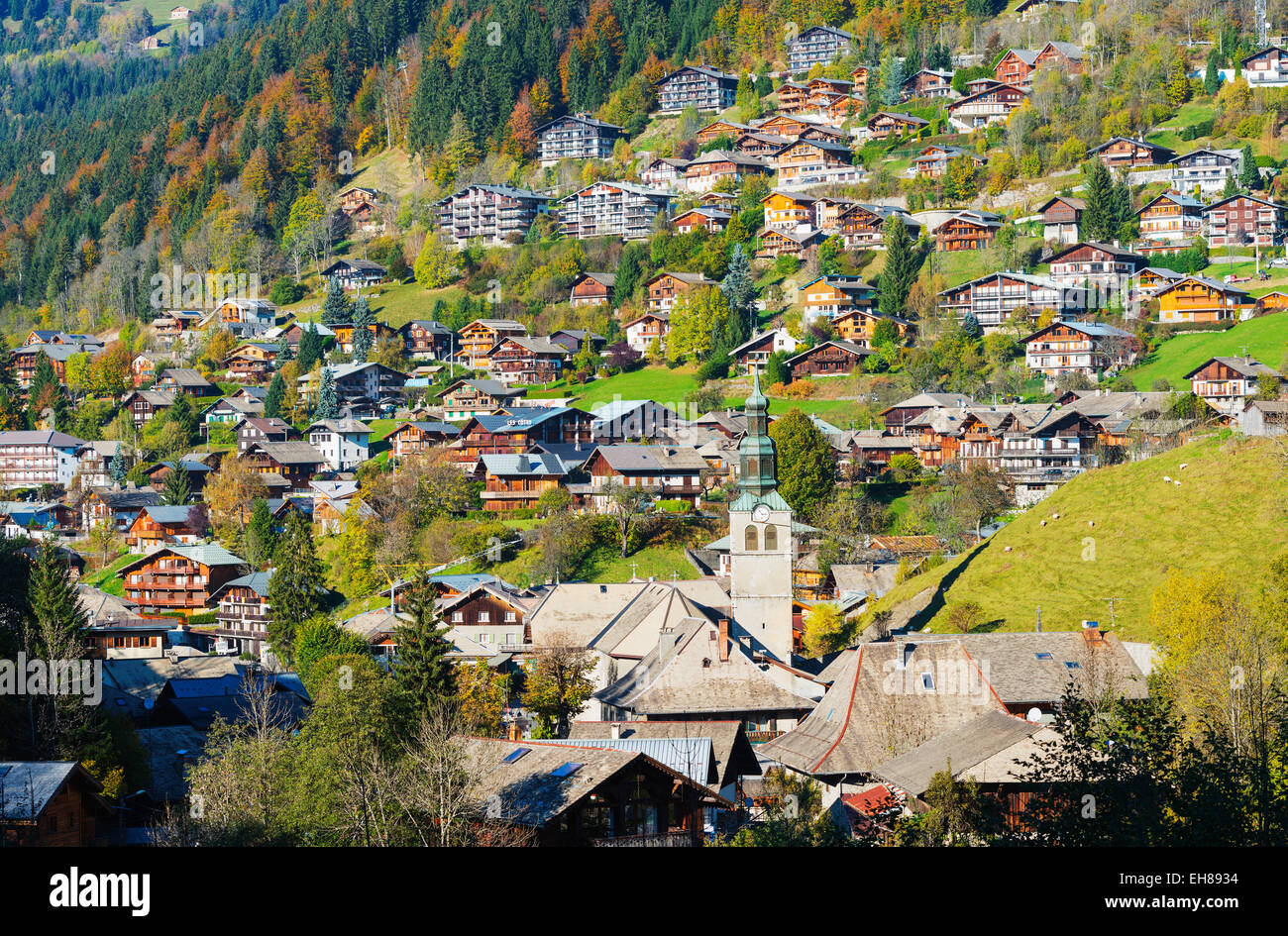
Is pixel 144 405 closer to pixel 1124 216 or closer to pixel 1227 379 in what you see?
pixel 1124 216

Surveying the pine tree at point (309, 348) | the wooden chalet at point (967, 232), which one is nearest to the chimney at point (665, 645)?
the wooden chalet at point (967, 232)

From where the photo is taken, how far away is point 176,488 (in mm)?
95562

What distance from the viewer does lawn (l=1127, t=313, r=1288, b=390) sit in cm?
8544

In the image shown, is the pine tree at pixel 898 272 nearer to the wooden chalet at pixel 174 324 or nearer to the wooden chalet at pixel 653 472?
the wooden chalet at pixel 653 472

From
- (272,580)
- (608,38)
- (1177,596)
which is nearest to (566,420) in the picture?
(272,580)

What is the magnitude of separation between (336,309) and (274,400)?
17.5 meters

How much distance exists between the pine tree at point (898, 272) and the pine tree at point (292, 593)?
156 feet

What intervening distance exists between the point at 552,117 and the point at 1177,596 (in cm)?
13607

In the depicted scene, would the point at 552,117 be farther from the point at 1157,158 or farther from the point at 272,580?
the point at 272,580

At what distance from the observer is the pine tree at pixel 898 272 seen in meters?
105

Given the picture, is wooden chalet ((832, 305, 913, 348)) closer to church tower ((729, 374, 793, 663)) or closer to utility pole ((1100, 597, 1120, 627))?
utility pole ((1100, 597, 1120, 627))

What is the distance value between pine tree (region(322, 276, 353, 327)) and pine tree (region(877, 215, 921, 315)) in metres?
47.4

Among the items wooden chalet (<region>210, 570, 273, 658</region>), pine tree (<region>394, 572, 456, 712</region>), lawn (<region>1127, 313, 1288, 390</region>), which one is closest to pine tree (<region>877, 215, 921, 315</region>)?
lawn (<region>1127, 313, 1288, 390</region>)

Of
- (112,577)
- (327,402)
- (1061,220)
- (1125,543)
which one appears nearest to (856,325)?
(1061,220)
